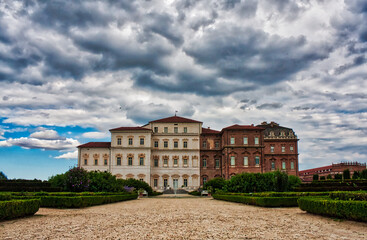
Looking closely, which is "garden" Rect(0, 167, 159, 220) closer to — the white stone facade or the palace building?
the white stone facade

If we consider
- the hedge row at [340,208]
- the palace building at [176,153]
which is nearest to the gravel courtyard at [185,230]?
the hedge row at [340,208]

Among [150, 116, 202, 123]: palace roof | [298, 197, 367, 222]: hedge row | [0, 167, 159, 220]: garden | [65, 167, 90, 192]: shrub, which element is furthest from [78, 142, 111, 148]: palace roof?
[298, 197, 367, 222]: hedge row

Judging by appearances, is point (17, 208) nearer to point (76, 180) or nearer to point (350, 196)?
point (350, 196)

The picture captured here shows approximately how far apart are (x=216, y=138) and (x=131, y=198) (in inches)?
1008

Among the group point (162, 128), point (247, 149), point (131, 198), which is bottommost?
point (131, 198)

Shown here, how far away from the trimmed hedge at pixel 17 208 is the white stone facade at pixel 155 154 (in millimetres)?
35916

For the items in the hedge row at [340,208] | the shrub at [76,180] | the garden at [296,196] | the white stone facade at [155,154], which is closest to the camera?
the hedge row at [340,208]

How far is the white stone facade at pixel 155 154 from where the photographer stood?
46312 millimetres

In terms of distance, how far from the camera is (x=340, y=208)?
8.91m

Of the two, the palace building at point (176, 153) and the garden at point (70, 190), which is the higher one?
the palace building at point (176, 153)

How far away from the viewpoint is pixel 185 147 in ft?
159

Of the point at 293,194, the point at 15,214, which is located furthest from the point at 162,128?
the point at 15,214

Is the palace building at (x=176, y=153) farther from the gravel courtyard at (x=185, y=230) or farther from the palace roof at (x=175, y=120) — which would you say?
the gravel courtyard at (x=185, y=230)

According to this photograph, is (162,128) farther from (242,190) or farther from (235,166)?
(242,190)
